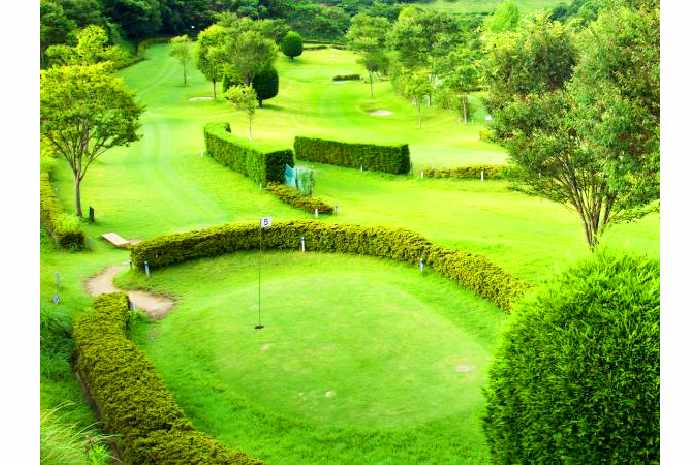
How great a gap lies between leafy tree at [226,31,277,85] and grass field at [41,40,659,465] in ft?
57.0

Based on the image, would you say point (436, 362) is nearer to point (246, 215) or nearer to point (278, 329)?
point (278, 329)

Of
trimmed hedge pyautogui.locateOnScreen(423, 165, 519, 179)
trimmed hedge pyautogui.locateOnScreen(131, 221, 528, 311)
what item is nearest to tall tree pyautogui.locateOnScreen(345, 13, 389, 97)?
trimmed hedge pyautogui.locateOnScreen(423, 165, 519, 179)

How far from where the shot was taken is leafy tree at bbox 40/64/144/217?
34812mm

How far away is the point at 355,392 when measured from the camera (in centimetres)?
1816

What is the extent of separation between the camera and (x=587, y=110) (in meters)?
19.5

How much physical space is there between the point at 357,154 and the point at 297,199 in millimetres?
11977

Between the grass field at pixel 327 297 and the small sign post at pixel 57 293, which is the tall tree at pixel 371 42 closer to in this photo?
the grass field at pixel 327 297

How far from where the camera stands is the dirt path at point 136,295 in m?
25.1

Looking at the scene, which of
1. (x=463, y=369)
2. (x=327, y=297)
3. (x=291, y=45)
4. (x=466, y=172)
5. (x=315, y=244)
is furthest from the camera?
(x=291, y=45)

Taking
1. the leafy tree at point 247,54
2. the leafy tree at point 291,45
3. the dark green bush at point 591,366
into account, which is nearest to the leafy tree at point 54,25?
the leafy tree at point 247,54

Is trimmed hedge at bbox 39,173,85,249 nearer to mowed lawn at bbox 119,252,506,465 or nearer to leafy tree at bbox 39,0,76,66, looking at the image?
mowed lawn at bbox 119,252,506,465

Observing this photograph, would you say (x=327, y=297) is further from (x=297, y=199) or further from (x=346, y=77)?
(x=346, y=77)

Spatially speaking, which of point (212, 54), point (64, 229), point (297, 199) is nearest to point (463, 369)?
point (297, 199)
